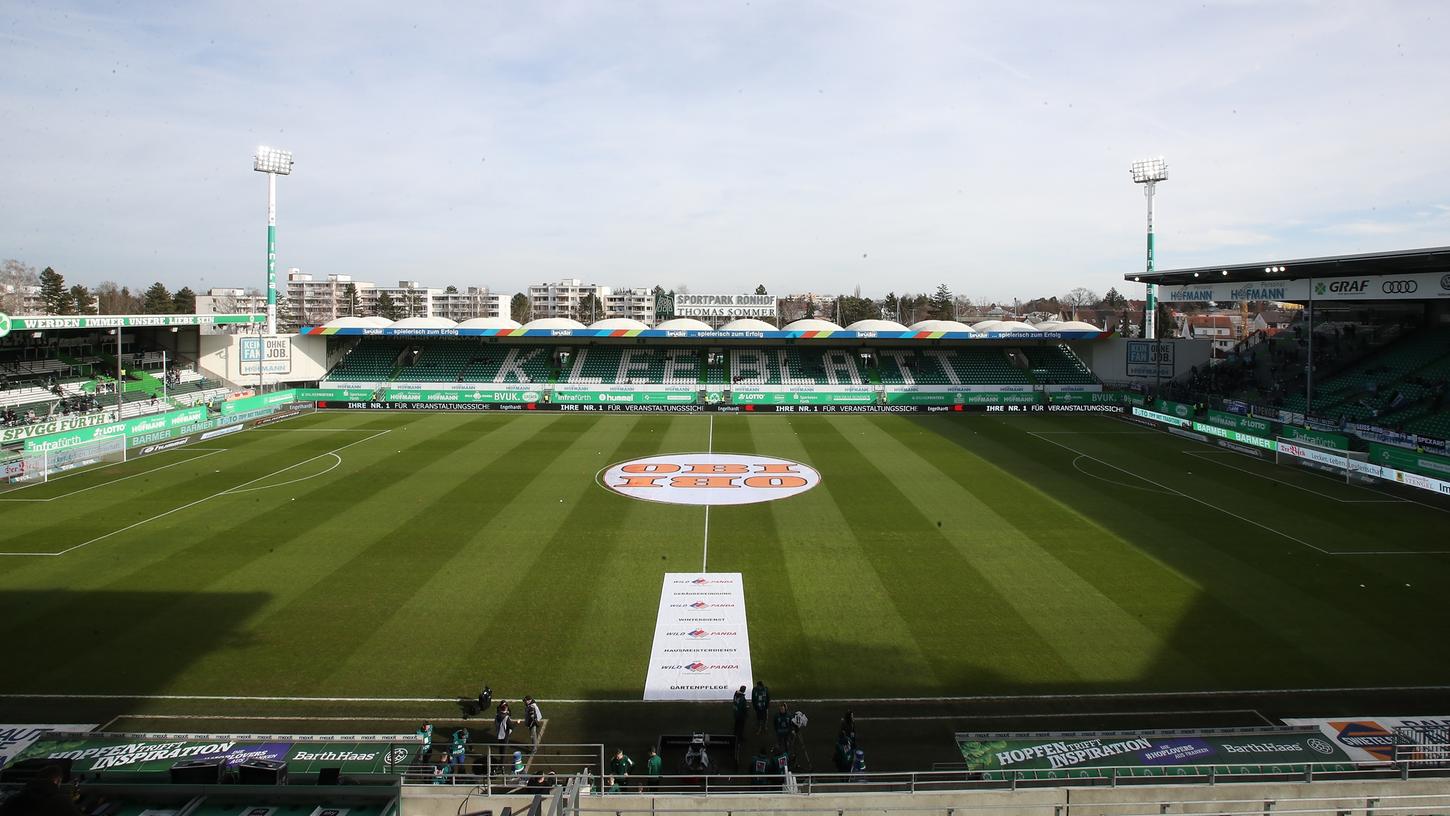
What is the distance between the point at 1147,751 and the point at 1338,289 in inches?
1402

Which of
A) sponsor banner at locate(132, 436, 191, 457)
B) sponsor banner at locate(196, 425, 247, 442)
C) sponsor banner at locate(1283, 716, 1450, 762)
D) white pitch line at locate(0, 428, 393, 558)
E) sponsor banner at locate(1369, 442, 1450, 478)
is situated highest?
sponsor banner at locate(1369, 442, 1450, 478)

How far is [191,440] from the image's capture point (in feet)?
128

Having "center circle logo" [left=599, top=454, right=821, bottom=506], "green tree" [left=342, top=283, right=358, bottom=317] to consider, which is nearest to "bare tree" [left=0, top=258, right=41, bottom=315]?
"green tree" [left=342, top=283, right=358, bottom=317]

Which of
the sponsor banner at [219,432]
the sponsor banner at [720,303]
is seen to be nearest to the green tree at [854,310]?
the sponsor banner at [720,303]

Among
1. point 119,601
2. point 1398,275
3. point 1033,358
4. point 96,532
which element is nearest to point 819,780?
point 119,601

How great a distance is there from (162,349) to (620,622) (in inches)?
1776

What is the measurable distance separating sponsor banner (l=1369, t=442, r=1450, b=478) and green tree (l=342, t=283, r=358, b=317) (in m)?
134

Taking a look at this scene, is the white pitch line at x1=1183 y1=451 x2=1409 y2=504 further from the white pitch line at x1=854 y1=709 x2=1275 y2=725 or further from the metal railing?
the metal railing

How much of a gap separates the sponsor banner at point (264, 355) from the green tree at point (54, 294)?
46.8 metres

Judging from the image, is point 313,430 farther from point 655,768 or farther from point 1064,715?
point 1064,715

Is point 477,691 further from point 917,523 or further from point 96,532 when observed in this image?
point 96,532

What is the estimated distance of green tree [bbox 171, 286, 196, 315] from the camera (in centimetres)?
9819

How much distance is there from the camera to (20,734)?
510 inches

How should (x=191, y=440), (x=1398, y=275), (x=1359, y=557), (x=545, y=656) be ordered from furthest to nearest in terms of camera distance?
1. (x=191, y=440)
2. (x=1398, y=275)
3. (x=1359, y=557)
4. (x=545, y=656)
